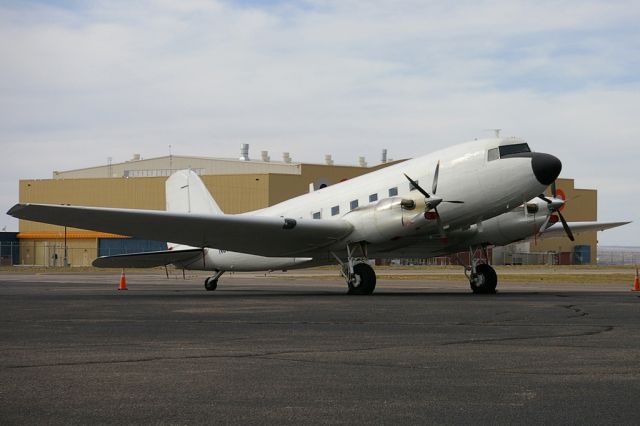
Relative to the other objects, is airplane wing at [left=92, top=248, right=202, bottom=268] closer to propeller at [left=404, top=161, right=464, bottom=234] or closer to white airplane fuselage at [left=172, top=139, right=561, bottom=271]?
white airplane fuselage at [left=172, top=139, right=561, bottom=271]

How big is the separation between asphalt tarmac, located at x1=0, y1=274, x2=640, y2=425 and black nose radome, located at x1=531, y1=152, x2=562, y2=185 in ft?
29.1

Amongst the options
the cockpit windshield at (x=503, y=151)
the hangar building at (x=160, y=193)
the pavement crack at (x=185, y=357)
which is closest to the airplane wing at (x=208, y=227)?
the cockpit windshield at (x=503, y=151)

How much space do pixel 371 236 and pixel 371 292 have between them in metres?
1.98

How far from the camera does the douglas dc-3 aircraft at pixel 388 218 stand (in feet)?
98.9

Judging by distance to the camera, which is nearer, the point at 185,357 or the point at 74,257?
the point at 185,357

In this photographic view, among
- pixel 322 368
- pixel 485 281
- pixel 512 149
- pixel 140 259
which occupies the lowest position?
pixel 322 368

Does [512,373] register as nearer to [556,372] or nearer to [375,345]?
[556,372]

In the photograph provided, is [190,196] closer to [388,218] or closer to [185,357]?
[388,218]

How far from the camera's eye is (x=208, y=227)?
31.2m

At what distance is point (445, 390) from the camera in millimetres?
10039

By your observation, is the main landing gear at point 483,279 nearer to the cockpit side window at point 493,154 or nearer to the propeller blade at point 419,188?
the propeller blade at point 419,188

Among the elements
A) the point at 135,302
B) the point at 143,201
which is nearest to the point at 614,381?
the point at 135,302

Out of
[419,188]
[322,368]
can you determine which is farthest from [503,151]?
[322,368]

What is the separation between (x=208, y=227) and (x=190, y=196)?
9.27 m
